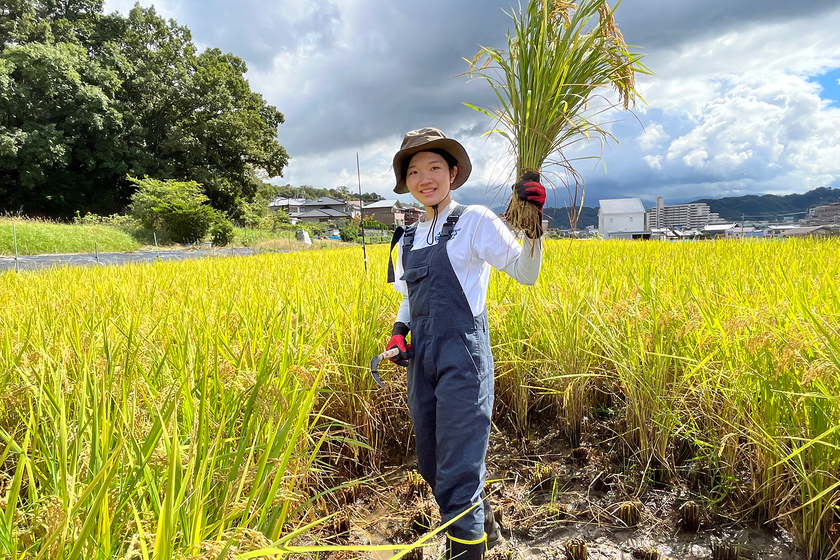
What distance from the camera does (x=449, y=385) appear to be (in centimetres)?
133

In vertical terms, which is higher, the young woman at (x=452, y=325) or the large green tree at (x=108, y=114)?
the large green tree at (x=108, y=114)

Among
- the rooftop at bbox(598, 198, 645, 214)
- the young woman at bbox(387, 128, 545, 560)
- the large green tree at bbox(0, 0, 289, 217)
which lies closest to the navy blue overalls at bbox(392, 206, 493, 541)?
the young woman at bbox(387, 128, 545, 560)

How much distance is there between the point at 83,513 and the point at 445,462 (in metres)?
0.89

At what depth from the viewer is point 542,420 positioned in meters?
2.16

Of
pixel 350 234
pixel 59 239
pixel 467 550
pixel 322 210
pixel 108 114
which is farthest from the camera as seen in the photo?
pixel 322 210

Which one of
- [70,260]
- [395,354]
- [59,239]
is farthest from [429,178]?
[59,239]

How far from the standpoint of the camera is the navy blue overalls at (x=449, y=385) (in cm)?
127

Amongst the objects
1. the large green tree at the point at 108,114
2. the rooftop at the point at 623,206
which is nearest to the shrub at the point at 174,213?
the large green tree at the point at 108,114

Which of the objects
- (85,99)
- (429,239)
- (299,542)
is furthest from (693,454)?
(85,99)

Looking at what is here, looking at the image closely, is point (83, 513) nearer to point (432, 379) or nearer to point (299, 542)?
point (299, 542)

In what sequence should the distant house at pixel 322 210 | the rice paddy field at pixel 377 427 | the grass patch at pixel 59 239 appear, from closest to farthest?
the rice paddy field at pixel 377 427 < the grass patch at pixel 59 239 < the distant house at pixel 322 210

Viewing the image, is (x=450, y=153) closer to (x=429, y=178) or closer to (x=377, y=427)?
→ (x=429, y=178)

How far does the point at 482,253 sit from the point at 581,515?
3.40ft

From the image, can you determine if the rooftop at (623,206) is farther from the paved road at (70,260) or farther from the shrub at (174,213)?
the paved road at (70,260)
